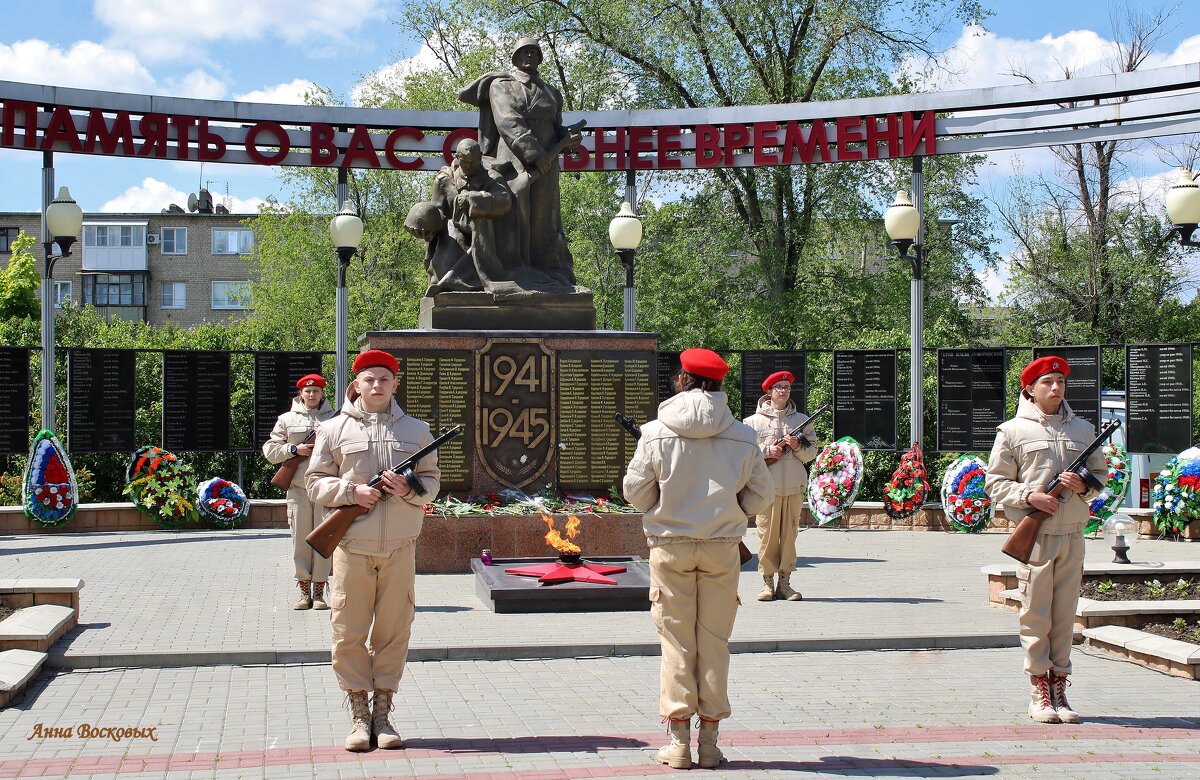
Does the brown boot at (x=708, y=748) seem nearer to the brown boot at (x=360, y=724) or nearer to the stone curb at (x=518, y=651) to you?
the brown boot at (x=360, y=724)

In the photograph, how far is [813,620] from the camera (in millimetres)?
9750

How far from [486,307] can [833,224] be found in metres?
17.0

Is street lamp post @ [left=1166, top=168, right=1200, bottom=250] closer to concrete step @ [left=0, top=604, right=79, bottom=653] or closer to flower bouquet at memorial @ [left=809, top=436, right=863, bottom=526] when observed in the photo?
flower bouquet at memorial @ [left=809, top=436, right=863, bottom=526]

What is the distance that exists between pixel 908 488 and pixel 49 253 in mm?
11525

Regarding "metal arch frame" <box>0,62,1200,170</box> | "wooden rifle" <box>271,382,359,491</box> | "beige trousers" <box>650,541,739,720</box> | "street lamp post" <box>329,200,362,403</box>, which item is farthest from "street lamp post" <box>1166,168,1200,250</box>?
"beige trousers" <box>650,541,739,720</box>

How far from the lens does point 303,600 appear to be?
1034 cm

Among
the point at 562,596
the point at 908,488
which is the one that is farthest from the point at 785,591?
the point at 908,488

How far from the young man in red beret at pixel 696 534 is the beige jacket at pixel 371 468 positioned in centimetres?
109

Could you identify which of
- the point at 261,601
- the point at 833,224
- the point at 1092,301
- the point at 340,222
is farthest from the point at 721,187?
the point at 261,601

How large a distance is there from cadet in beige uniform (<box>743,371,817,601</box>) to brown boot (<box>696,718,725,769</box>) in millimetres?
4996

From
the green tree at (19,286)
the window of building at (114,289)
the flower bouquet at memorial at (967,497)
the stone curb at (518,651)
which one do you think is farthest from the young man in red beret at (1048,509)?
the window of building at (114,289)

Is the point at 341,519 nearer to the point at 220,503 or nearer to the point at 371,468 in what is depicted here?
the point at 371,468

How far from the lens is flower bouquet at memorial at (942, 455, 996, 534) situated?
1672cm

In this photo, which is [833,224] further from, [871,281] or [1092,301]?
[1092,301]
